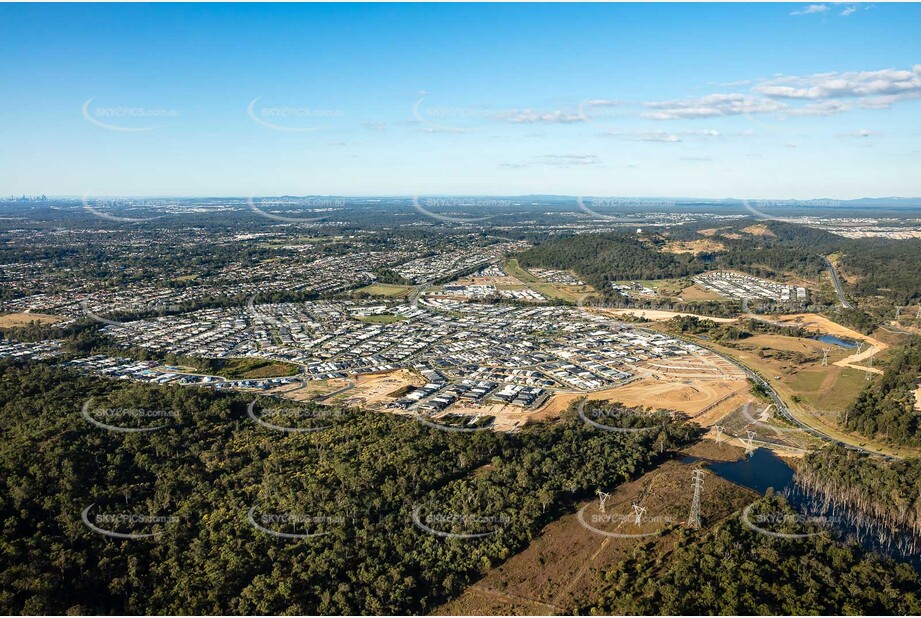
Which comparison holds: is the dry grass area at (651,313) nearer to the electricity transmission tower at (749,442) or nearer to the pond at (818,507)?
the electricity transmission tower at (749,442)

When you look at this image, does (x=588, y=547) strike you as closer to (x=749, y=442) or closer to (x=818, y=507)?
(x=818, y=507)

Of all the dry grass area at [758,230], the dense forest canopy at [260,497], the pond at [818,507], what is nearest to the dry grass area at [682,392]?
the dense forest canopy at [260,497]

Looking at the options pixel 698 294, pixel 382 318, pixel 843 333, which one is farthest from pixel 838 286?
pixel 382 318

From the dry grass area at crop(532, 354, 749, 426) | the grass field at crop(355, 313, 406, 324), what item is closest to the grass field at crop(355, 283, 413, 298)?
the grass field at crop(355, 313, 406, 324)

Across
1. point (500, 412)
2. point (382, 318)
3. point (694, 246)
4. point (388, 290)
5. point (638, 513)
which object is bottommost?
point (638, 513)

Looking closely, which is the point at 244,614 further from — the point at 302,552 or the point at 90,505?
the point at 90,505

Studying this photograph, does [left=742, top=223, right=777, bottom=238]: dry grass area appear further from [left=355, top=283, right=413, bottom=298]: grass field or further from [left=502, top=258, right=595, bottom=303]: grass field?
[left=355, top=283, right=413, bottom=298]: grass field

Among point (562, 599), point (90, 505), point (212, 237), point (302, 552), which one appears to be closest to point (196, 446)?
point (90, 505)
